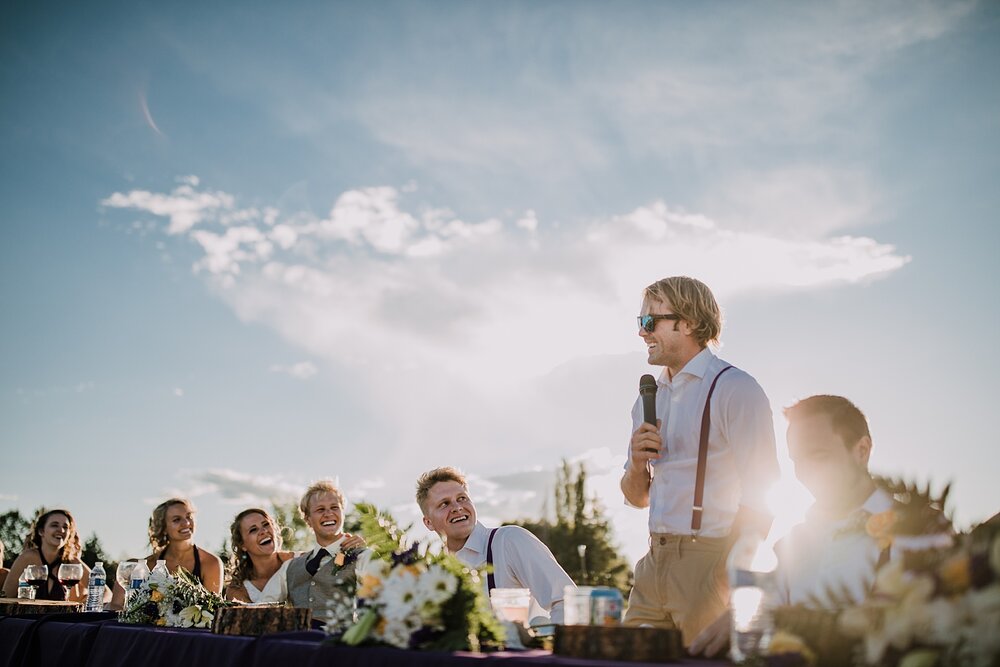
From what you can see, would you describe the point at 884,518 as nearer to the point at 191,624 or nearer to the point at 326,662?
the point at 326,662

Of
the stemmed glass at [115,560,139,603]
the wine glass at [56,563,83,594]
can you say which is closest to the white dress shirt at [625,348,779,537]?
the stemmed glass at [115,560,139,603]

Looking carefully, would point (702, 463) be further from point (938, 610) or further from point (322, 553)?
point (322, 553)

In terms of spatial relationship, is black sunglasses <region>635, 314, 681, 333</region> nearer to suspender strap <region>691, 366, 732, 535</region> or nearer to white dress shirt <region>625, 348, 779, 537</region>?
white dress shirt <region>625, 348, 779, 537</region>

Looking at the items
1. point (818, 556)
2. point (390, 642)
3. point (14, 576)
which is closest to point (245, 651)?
point (390, 642)

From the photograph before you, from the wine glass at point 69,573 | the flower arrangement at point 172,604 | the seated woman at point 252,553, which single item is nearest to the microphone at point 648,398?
the flower arrangement at point 172,604

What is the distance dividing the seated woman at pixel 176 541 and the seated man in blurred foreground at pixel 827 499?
5580 mm

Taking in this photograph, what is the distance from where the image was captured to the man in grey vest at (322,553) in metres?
5.26

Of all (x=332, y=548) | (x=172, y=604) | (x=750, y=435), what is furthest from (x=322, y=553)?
(x=750, y=435)

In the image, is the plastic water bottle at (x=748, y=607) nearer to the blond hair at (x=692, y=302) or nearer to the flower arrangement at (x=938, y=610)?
the flower arrangement at (x=938, y=610)

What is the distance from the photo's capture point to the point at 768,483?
2977 mm

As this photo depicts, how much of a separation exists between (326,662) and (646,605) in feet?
4.40

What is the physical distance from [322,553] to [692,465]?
337 cm

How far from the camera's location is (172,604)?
12.4 ft

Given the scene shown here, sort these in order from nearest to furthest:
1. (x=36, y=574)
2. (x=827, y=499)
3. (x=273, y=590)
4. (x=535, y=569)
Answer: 1. (x=827, y=499)
2. (x=535, y=569)
3. (x=36, y=574)
4. (x=273, y=590)
